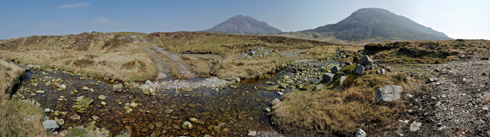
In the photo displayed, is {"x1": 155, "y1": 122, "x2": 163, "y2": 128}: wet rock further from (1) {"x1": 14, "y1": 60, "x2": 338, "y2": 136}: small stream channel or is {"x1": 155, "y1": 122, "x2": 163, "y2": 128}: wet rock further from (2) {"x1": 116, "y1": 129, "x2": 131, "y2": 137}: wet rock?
(2) {"x1": 116, "y1": 129, "x2": 131, "y2": 137}: wet rock

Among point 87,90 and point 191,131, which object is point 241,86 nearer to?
point 191,131

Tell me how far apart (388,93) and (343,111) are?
11.8 ft

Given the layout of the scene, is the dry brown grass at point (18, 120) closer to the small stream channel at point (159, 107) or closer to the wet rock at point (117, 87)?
the small stream channel at point (159, 107)

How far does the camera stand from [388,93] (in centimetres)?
1357

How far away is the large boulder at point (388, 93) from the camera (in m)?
13.2

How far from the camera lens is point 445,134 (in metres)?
8.77

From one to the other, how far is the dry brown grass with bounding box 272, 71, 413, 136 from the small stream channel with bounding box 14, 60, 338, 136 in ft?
6.47

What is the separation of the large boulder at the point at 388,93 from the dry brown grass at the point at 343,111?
36 cm

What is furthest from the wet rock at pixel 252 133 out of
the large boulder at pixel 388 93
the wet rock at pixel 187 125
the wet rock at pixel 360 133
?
the large boulder at pixel 388 93

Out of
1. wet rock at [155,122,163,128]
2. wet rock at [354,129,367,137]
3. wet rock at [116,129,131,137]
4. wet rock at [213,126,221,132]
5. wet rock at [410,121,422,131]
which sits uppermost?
wet rock at [410,121,422,131]

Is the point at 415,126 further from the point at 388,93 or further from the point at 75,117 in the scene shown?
the point at 75,117

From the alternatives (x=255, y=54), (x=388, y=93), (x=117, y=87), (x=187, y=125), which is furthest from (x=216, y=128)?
(x=255, y=54)

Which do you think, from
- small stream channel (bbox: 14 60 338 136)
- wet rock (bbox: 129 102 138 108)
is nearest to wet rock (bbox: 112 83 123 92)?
small stream channel (bbox: 14 60 338 136)

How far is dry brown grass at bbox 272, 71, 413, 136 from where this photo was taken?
11.8m
